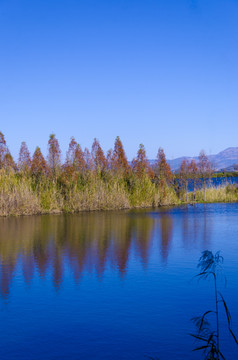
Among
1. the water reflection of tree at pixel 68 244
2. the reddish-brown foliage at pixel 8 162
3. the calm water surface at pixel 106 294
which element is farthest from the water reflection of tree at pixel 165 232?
the reddish-brown foliage at pixel 8 162

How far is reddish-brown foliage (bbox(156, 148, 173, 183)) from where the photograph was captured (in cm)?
2673

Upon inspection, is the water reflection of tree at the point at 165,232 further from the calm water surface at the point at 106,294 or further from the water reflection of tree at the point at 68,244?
the water reflection of tree at the point at 68,244

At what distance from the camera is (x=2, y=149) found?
22844mm

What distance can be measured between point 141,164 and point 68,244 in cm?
1460

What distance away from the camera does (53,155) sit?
23.0m

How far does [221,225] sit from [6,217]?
34.3 feet

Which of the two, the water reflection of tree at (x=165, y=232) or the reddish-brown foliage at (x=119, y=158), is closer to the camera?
the water reflection of tree at (x=165, y=232)

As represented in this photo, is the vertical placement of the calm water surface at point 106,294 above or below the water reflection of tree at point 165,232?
below

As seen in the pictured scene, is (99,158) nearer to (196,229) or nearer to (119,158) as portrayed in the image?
(119,158)

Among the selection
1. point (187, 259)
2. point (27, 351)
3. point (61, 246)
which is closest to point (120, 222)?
point (61, 246)

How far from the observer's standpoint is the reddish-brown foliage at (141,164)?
2567cm

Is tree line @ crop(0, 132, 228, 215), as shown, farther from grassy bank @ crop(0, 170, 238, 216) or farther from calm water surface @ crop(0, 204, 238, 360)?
calm water surface @ crop(0, 204, 238, 360)

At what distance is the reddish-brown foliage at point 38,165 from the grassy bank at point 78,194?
536 mm

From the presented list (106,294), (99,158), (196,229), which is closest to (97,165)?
(99,158)
